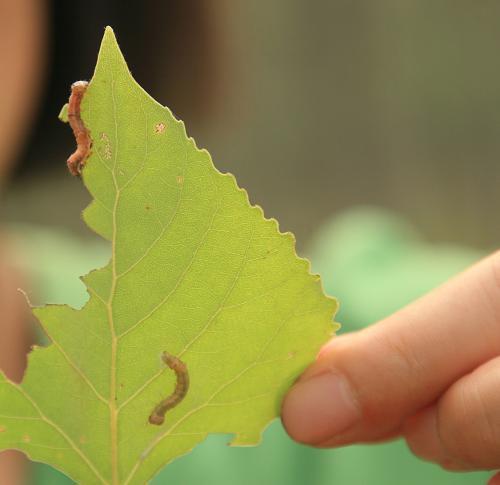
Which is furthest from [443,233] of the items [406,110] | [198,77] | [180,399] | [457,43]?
[180,399]

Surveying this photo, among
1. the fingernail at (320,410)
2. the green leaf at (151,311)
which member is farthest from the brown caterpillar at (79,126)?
the fingernail at (320,410)

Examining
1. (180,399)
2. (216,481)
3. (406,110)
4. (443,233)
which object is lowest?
(180,399)

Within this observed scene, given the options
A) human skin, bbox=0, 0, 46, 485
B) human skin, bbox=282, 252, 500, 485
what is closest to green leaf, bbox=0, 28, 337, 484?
human skin, bbox=282, 252, 500, 485

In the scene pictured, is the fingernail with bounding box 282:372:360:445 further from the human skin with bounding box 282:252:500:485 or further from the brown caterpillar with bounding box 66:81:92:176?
the brown caterpillar with bounding box 66:81:92:176

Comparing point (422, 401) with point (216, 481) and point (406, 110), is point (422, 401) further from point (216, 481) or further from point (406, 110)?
point (406, 110)

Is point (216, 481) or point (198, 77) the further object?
point (198, 77)

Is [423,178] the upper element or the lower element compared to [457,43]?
lower

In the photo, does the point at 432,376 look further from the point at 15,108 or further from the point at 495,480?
the point at 15,108

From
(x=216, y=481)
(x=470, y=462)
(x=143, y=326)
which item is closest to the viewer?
(x=143, y=326)
